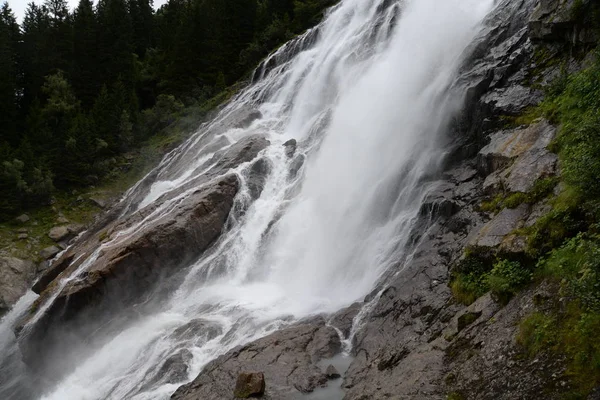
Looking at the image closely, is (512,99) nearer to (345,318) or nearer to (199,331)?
(345,318)

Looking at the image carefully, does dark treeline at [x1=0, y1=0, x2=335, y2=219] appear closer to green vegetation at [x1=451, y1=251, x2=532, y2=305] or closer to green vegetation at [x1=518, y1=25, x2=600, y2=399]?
green vegetation at [x1=451, y1=251, x2=532, y2=305]

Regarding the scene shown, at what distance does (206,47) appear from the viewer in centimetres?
4978

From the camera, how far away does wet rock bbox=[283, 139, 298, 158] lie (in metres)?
28.2

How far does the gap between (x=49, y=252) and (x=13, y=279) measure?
3130 mm

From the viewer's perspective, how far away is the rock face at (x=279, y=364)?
42.7 feet

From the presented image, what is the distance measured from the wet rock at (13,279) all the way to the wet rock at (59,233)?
112 inches

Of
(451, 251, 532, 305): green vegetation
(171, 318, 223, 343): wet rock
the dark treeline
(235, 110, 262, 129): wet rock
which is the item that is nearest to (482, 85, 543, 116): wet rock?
(451, 251, 532, 305): green vegetation

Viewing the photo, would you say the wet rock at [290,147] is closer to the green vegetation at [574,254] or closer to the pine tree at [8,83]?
the green vegetation at [574,254]

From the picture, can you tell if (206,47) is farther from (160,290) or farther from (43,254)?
(160,290)

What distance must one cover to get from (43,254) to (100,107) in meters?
16.6

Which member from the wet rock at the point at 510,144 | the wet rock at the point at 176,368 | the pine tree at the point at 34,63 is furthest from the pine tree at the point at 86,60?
the wet rock at the point at 510,144

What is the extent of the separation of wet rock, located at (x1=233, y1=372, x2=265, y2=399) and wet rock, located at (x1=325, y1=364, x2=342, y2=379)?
1.87 meters

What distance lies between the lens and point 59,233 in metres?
34.7

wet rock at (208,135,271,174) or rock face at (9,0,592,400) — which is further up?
wet rock at (208,135,271,174)
